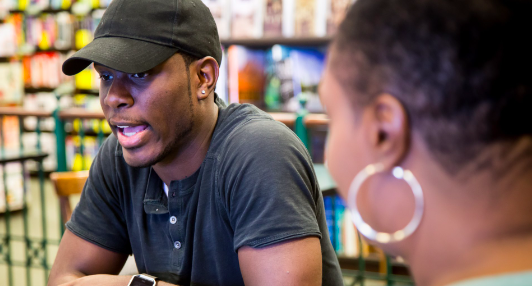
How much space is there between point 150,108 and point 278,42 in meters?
2.15

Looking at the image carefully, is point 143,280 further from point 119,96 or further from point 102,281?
point 119,96

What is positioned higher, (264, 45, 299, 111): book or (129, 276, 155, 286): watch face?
(264, 45, 299, 111): book

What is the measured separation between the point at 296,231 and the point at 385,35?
21.4 inches

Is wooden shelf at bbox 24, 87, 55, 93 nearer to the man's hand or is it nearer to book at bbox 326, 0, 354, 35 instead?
book at bbox 326, 0, 354, 35

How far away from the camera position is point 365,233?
1.90 feet

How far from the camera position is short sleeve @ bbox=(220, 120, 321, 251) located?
0.98 m

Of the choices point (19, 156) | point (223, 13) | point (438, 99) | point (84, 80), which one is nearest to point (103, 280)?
point (438, 99)

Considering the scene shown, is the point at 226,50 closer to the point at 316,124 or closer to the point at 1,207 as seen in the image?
the point at 316,124

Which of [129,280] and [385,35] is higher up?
[385,35]

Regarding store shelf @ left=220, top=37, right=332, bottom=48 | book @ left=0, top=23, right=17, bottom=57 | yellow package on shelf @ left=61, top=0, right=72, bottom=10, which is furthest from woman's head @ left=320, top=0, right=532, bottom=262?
book @ left=0, top=23, right=17, bottom=57

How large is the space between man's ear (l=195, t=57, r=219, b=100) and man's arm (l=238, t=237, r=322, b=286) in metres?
0.40

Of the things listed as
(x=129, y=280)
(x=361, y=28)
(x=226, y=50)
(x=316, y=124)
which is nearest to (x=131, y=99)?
(x=129, y=280)

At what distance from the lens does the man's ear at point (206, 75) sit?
1178 millimetres

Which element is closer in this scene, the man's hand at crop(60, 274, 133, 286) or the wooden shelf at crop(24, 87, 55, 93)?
the man's hand at crop(60, 274, 133, 286)
